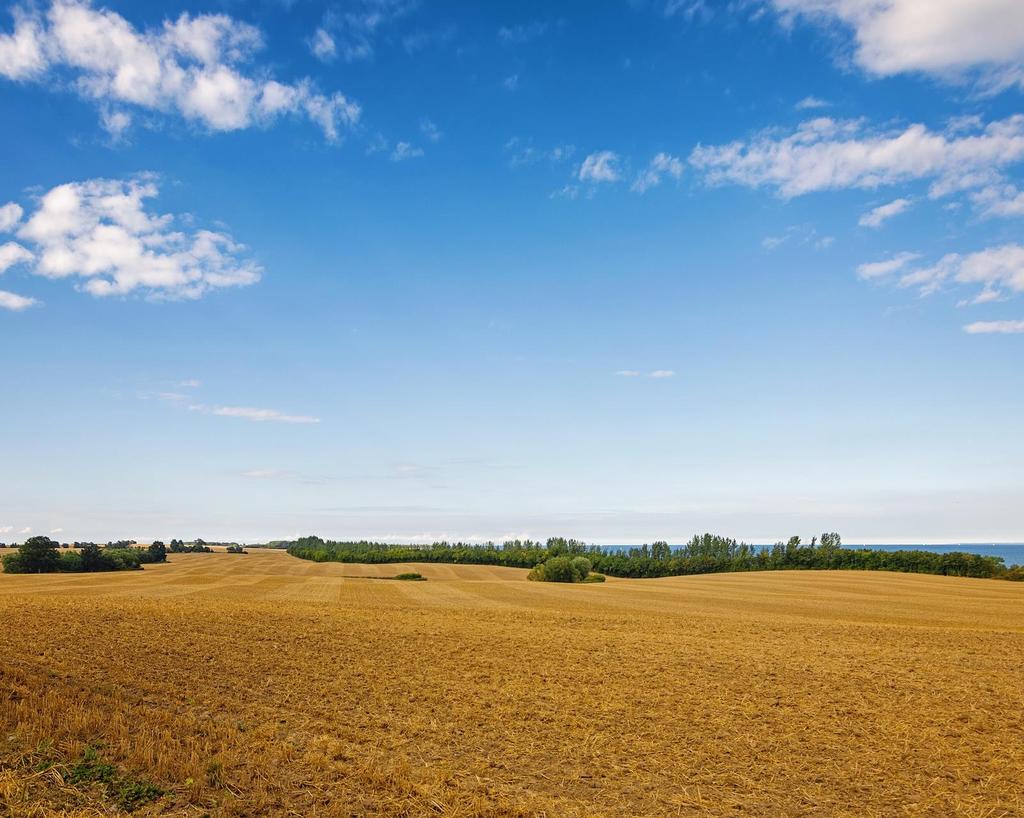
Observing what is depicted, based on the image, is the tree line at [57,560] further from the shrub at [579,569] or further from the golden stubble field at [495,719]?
the shrub at [579,569]

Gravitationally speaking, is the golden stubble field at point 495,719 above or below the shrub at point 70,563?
above

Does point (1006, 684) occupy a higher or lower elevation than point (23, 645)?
lower

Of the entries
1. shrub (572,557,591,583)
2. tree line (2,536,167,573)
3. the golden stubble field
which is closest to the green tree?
tree line (2,536,167,573)

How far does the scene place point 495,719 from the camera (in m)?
18.8

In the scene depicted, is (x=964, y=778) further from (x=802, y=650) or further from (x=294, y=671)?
(x=294, y=671)

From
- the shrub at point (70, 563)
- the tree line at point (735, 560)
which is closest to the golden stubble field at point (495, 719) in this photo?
the shrub at point (70, 563)

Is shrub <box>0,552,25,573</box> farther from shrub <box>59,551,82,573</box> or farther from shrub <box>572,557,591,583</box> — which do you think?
shrub <box>572,557,591,583</box>

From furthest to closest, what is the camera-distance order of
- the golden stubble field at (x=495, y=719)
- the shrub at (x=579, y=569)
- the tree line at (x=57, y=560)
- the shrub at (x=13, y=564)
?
the shrub at (x=579, y=569) → the tree line at (x=57, y=560) → the shrub at (x=13, y=564) → the golden stubble field at (x=495, y=719)

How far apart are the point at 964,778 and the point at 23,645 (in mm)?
30170

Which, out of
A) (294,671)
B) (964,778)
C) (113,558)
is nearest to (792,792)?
(964,778)

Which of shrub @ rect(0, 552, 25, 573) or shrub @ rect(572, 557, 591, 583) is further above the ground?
shrub @ rect(0, 552, 25, 573)

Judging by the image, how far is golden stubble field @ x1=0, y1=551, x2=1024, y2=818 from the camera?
13.4 meters

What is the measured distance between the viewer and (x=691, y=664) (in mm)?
27469

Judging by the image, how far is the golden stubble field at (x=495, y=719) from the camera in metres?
13.4
